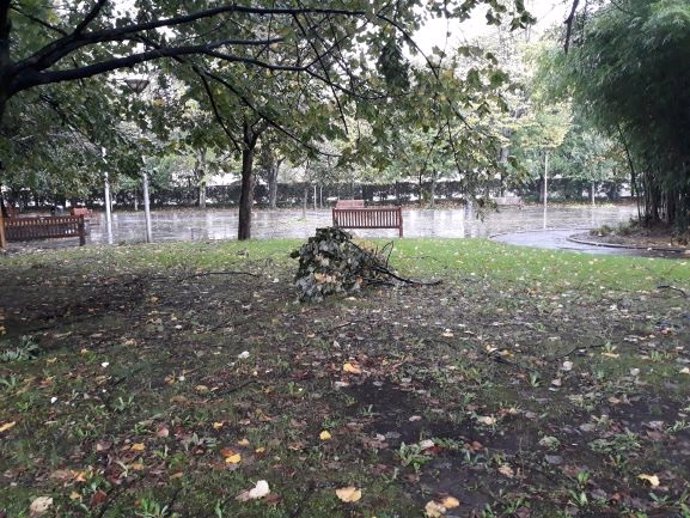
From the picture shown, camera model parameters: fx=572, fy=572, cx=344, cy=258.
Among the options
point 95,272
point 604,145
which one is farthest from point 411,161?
point 604,145

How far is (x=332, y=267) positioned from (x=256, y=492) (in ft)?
14.2

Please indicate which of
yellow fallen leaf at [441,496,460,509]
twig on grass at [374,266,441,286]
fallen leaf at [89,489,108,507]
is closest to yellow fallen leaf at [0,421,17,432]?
fallen leaf at [89,489,108,507]

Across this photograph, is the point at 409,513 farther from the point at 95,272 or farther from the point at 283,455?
the point at 95,272

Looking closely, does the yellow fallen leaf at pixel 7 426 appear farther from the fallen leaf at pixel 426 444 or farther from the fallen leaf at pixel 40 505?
the fallen leaf at pixel 426 444

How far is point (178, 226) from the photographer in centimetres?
2266

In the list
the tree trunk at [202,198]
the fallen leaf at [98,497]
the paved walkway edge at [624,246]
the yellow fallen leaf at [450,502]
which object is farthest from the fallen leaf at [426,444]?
the tree trunk at [202,198]

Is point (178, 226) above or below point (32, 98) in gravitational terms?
below

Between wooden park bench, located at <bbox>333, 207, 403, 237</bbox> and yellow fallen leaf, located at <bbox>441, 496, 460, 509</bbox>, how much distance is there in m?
12.7

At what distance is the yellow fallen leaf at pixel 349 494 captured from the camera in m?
2.56

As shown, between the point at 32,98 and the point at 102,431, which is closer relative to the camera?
the point at 102,431

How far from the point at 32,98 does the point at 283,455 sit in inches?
259

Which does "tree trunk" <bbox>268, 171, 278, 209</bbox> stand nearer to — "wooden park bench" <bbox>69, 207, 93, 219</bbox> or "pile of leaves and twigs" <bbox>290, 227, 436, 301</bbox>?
"wooden park bench" <bbox>69, 207, 93, 219</bbox>

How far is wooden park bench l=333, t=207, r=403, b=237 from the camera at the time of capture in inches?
599

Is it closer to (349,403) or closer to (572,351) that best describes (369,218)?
(572,351)
